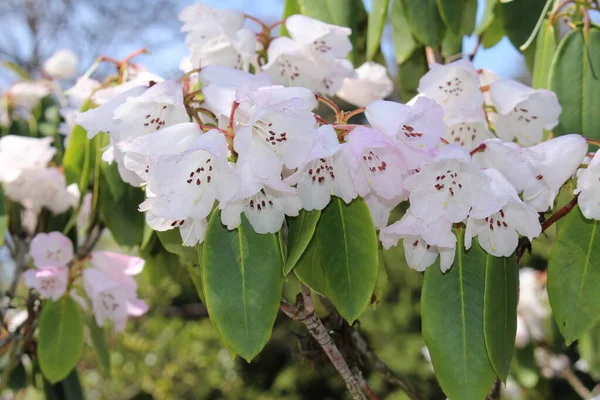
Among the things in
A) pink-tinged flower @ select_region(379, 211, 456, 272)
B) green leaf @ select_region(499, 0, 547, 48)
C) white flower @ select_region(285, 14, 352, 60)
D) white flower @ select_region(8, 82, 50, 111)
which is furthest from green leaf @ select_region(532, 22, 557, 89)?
white flower @ select_region(8, 82, 50, 111)

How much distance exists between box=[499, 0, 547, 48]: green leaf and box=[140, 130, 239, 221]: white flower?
0.66 meters

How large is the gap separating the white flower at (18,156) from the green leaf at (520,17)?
929 millimetres

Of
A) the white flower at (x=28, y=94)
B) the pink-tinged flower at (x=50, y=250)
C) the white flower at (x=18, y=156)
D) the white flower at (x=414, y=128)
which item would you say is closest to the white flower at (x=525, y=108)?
the white flower at (x=414, y=128)

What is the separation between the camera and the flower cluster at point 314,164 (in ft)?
2.17

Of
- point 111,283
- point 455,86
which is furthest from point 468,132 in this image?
point 111,283

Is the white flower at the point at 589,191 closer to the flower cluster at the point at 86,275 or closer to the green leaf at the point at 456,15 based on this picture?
the green leaf at the point at 456,15

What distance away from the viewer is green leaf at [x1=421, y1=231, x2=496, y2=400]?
2.37 feet

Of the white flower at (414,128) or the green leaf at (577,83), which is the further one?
the green leaf at (577,83)

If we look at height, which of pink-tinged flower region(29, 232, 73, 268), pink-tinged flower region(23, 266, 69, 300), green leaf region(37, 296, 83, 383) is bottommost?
green leaf region(37, 296, 83, 383)

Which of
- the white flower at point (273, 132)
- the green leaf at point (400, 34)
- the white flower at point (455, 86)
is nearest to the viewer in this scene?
the white flower at point (273, 132)

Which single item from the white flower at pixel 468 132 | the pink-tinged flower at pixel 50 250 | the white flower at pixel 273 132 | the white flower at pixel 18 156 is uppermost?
the white flower at pixel 273 132

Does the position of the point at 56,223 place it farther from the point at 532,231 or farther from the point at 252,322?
the point at 532,231

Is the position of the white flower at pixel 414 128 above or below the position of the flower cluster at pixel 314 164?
above

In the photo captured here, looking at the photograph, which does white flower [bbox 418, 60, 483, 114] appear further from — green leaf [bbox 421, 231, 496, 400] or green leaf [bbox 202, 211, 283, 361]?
green leaf [bbox 202, 211, 283, 361]
